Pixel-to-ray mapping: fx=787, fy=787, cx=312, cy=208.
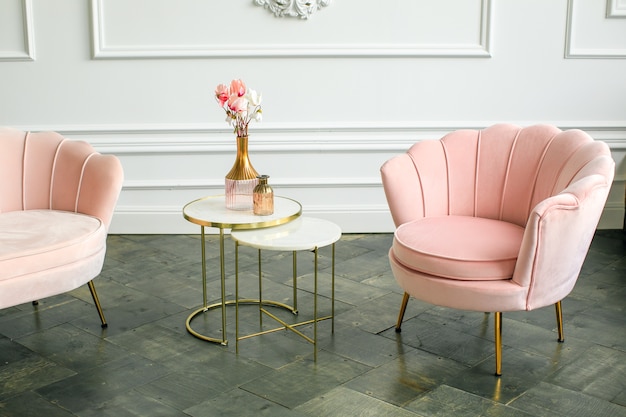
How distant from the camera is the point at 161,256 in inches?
160

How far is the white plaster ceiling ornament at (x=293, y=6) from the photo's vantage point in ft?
13.8

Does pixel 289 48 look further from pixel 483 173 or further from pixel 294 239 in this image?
pixel 294 239

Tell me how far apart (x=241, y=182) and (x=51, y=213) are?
814 mm

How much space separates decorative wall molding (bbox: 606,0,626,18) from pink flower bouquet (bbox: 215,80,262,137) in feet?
7.67

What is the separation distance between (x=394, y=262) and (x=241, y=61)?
1860mm

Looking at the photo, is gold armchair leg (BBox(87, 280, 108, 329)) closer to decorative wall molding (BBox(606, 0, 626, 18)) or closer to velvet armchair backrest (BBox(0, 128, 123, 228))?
velvet armchair backrest (BBox(0, 128, 123, 228))

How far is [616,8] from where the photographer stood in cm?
430

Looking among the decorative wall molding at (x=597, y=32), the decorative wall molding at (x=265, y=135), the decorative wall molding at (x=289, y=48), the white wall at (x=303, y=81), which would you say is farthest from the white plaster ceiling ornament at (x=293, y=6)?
the decorative wall molding at (x=597, y=32)

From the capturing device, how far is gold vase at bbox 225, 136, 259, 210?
304cm

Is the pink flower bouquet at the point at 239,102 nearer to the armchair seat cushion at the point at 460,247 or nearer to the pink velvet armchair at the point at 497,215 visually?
the pink velvet armchair at the point at 497,215

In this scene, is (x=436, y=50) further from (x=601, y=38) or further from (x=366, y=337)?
(x=366, y=337)

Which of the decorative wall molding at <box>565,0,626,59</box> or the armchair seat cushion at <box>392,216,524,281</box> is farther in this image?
the decorative wall molding at <box>565,0,626,59</box>

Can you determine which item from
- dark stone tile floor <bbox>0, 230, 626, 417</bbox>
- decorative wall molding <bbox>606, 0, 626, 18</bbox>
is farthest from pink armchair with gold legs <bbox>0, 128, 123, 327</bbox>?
decorative wall molding <bbox>606, 0, 626, 18</bbox>

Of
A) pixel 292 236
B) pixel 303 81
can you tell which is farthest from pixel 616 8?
Answer: pixel 292 236
